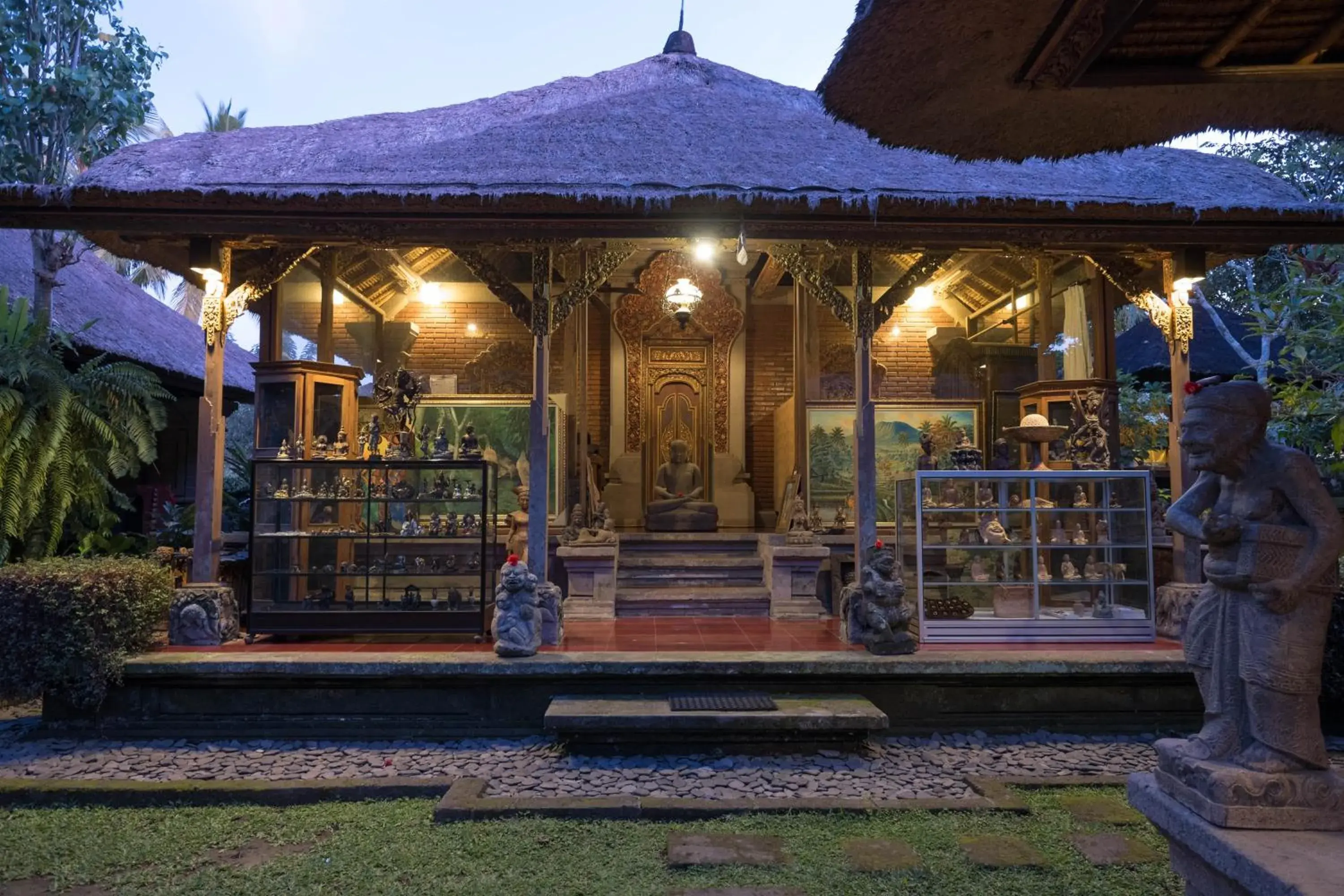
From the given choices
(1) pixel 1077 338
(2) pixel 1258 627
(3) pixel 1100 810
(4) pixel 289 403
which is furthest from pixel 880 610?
(4) pixel 289 403

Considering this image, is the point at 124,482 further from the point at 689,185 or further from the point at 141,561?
the point at 689,185

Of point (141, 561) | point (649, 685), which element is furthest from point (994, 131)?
point (141, 561)

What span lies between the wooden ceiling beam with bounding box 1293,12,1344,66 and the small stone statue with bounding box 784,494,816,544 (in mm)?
6346

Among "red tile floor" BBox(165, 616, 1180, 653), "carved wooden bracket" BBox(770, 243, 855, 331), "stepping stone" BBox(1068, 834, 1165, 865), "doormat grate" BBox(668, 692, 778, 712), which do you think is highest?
"carved wooden bracket" BBox(770, 243, 855, 331)

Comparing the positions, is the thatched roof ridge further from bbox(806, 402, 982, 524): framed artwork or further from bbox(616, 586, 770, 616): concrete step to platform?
bbox(616, 586, 770, 616): concrete step to platform

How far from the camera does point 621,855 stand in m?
4.17

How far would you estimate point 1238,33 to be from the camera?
3008 millimetres

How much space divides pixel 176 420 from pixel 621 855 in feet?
42.1

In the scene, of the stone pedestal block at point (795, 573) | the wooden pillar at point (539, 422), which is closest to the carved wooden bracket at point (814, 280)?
the wooden pillar at point (539, 422)

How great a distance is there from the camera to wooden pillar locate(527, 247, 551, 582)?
23.7 ft

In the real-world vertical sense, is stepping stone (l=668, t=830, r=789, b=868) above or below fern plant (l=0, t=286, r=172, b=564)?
below

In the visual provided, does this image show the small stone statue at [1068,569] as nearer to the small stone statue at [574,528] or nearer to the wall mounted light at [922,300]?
the small stone statue at [574,528]

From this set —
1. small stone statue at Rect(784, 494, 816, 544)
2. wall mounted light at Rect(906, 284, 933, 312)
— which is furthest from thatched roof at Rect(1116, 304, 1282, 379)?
small stone statue at Rect(784, 494, 816, 544)

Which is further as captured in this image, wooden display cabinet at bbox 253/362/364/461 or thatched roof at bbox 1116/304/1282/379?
thatched roof at bbox 1116/304/1282/379
